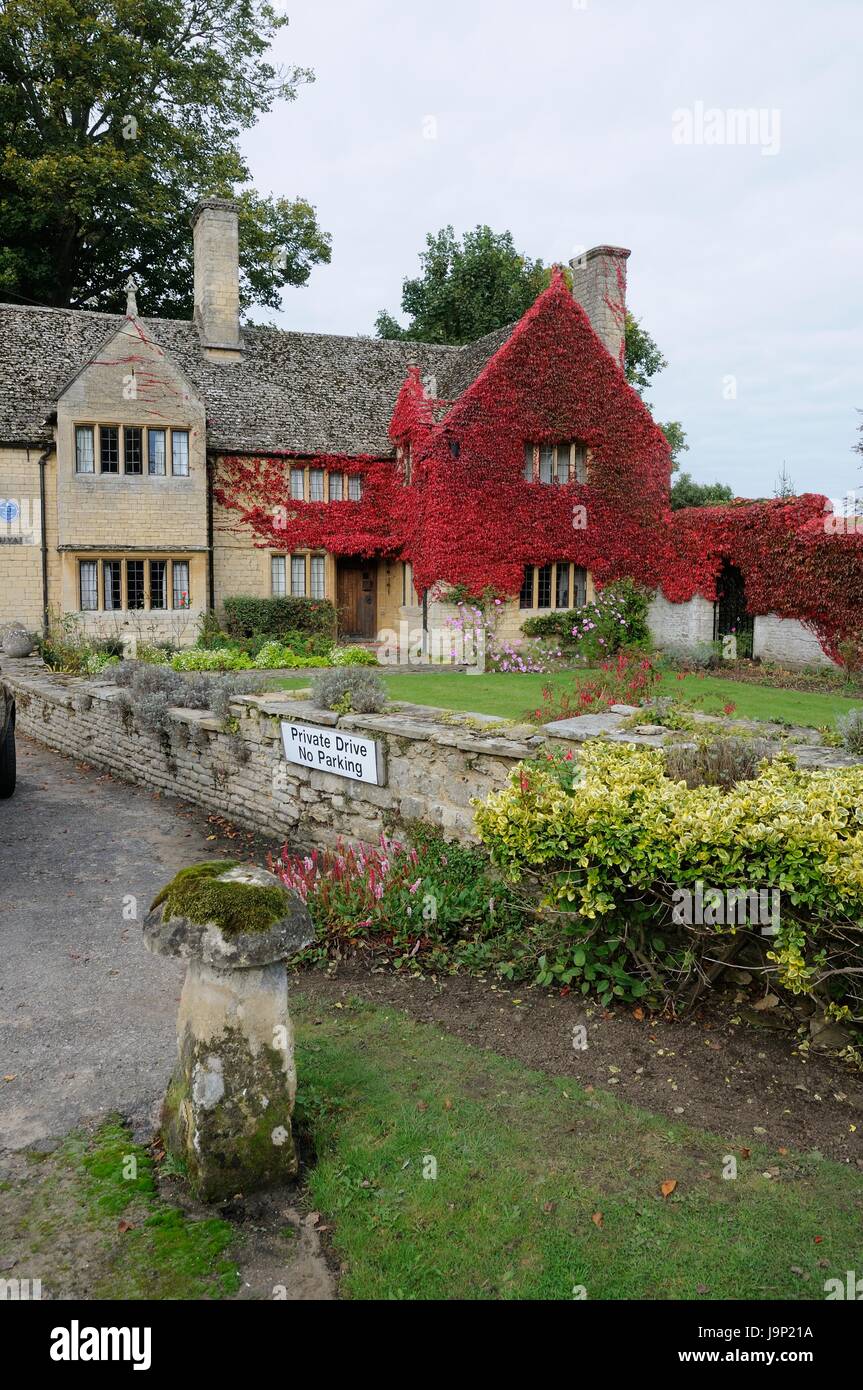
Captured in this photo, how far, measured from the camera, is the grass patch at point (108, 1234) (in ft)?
12.0

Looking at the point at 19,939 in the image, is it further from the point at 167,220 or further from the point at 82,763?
the point at 167,220

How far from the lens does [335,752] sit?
9164 millimetres

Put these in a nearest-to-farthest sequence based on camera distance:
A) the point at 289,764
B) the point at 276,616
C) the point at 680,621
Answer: the point at 289,764 → the point at 276,616 → the point at 680,621

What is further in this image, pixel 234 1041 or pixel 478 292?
pixel 478 292

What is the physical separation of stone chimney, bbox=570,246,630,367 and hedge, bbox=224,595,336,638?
10704 millimetres

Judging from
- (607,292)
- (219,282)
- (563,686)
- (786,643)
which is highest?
(219,282)

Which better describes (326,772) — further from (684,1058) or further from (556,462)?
(556,462)

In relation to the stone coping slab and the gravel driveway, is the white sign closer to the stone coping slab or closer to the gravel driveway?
the stone coping slab

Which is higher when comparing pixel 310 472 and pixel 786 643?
pixel 310 472

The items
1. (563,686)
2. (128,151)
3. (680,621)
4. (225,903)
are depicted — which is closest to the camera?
(225,903)

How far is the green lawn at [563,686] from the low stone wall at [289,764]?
321cm

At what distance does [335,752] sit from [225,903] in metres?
4.89

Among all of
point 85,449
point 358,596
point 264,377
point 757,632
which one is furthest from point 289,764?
point 264,377
